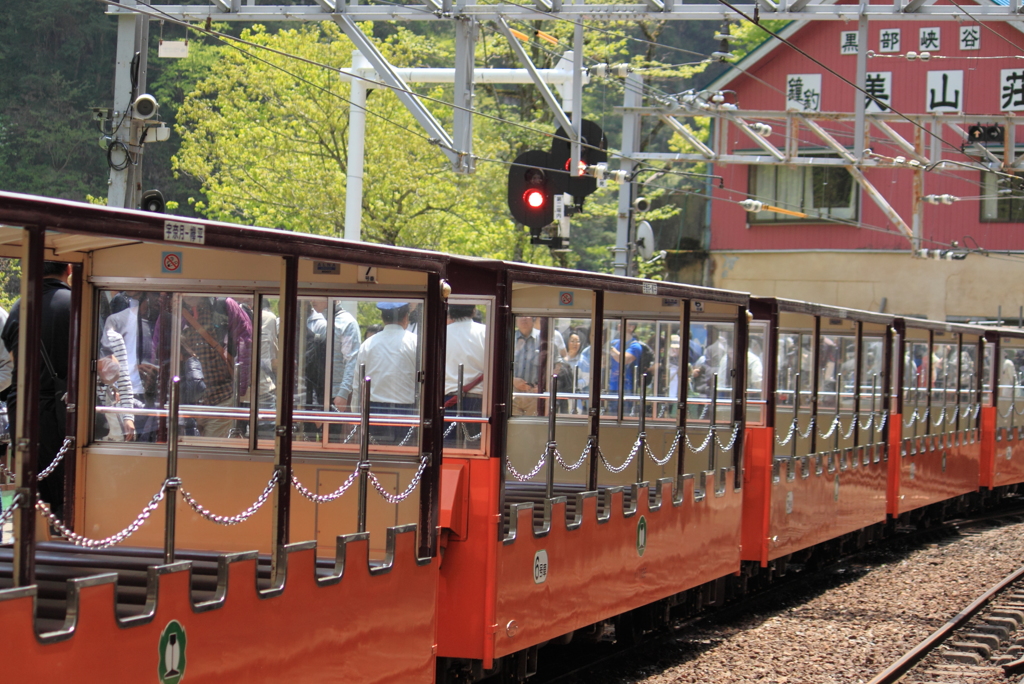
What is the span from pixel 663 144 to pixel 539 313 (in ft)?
159

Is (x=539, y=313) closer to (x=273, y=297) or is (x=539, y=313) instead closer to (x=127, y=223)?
(x=273, y=297)

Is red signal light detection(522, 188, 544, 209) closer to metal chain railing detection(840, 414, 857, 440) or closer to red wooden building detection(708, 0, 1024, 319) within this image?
metal chain railing detection(840, 414, 857, 440)

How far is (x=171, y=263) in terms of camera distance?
6.21 meters

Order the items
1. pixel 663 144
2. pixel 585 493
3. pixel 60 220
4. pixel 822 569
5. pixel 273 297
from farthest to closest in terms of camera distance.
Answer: pixel 663 144, pixel 822 569, pixel 585 493, pixel 273 297, pixel 60 220

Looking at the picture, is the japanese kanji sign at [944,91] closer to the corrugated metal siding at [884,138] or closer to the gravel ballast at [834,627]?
the corrugated metal siding at [884,138]

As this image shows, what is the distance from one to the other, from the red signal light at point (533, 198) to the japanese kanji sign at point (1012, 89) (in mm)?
18333

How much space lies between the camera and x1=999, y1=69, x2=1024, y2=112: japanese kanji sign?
2844cm

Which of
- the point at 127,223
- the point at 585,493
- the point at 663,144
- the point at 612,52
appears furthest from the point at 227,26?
the point at 127,223

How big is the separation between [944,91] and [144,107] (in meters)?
24.9

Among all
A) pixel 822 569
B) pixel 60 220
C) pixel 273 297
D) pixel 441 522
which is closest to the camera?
pixel 60 220

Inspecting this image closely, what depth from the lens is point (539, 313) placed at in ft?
28.1

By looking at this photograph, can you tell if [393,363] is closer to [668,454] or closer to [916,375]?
[668,454]

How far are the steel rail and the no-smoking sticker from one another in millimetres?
5316

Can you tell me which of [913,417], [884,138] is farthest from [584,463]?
[884,138]
